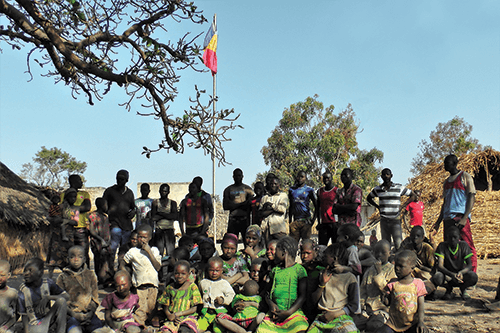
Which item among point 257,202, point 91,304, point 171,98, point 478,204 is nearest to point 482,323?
point 257,202

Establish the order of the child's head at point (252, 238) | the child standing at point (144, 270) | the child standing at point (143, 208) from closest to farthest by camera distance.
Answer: the child standing at point (144, 270) < the child's head at point (252, 238) < the child standing at point (143, 208)

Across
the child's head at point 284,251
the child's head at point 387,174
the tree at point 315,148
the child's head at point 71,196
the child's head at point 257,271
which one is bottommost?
the child's head at point 257,271

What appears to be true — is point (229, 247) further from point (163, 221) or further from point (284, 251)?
point (163, 221)

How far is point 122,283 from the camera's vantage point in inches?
164

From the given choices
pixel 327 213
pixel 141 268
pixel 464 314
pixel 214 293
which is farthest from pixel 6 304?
pixel 464 314

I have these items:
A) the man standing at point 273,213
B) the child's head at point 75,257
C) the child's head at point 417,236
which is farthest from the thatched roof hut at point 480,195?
the child's head at point 75,257

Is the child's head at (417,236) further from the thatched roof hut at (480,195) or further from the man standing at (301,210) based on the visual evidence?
the thatched roof hut at (480,195)

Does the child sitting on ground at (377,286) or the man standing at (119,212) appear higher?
the man standing at (119,212)

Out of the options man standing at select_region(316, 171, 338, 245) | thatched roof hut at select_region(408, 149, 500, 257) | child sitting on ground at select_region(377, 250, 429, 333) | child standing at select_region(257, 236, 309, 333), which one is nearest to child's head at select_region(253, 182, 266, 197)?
man standing at select_region(316, 171, 338, 245)

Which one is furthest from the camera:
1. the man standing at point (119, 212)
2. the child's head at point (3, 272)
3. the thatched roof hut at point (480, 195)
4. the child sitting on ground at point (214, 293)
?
the thatched roof hut at point (480, 195)

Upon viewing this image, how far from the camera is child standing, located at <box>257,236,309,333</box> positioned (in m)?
3.93

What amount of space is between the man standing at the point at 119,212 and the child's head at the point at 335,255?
12.2ft

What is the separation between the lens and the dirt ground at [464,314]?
4234 mm

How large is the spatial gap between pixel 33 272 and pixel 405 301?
3.42m
